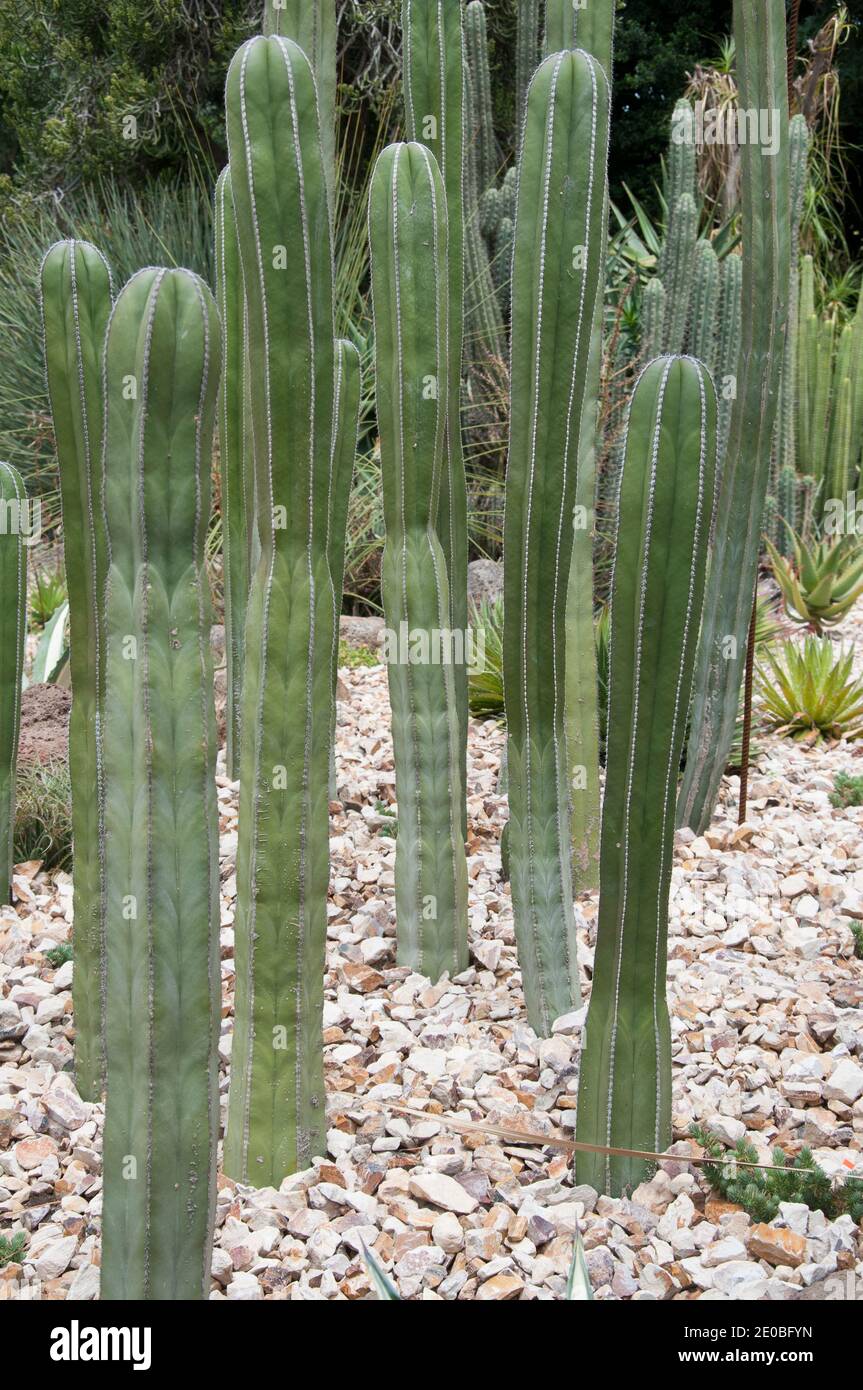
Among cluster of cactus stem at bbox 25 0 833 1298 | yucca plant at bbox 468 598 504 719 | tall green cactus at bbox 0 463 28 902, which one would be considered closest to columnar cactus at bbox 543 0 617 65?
cluster of cactus stem at bbox 25 0 833 1298

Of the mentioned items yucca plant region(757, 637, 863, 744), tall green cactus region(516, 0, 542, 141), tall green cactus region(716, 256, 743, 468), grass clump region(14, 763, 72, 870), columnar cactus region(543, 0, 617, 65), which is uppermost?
tall green cactus region(516, 0, 542, 141)

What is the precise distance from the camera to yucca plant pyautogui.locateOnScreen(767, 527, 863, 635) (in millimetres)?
6125

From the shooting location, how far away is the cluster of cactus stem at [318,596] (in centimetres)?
149

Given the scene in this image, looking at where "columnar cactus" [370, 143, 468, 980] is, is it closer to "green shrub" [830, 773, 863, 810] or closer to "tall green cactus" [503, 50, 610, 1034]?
"tall green cactus" [503, 50, 610, 1034]

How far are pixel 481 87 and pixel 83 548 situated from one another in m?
5.46

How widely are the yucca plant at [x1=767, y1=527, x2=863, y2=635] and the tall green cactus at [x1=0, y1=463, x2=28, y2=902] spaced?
410 cm

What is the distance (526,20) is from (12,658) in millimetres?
5191

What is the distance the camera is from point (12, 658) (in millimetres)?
2828

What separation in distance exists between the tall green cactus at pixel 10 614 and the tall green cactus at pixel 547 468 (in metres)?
1.15

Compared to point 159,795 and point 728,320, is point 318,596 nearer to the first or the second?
point 159,795

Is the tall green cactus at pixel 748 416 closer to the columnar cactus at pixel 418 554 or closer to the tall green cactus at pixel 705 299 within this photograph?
the columnar cactus at pixel 418 554
